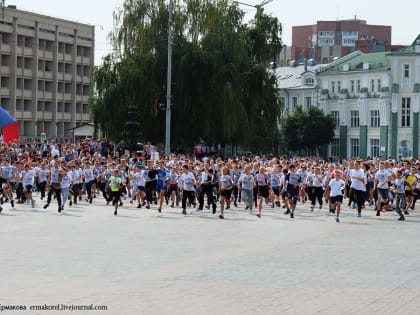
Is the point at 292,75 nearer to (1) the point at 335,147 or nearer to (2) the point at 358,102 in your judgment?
(1) the point at 335,147

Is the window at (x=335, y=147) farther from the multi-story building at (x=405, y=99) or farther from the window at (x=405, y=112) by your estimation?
the window at (x=405, y=112)

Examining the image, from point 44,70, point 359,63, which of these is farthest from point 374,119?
point 44,70

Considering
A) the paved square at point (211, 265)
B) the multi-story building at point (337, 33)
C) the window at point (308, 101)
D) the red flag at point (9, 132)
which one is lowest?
the paved square at point (211, 265)

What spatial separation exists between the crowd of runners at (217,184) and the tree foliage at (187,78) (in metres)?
16.8

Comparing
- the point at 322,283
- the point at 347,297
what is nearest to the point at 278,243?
the point at 322,283

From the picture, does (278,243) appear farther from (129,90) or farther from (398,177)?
(129,90)

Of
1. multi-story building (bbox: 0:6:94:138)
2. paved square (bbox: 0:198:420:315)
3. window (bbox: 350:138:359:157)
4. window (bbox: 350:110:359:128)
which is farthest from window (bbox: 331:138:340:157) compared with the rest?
paved square (bbox: 0:198:420:315)

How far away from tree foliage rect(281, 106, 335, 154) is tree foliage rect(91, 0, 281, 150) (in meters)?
40.1

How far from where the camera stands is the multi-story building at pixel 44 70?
9869 centimetres

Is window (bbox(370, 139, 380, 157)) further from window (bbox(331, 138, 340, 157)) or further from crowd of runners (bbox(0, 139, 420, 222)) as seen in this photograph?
crowd of runners (bbox(0, 139, 420, 222))

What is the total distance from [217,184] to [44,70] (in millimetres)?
71230

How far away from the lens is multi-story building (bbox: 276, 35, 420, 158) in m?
99.0

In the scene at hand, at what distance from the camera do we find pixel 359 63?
349 feet

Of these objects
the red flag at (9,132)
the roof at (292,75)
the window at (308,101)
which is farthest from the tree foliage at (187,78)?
the roof at (292,75)
